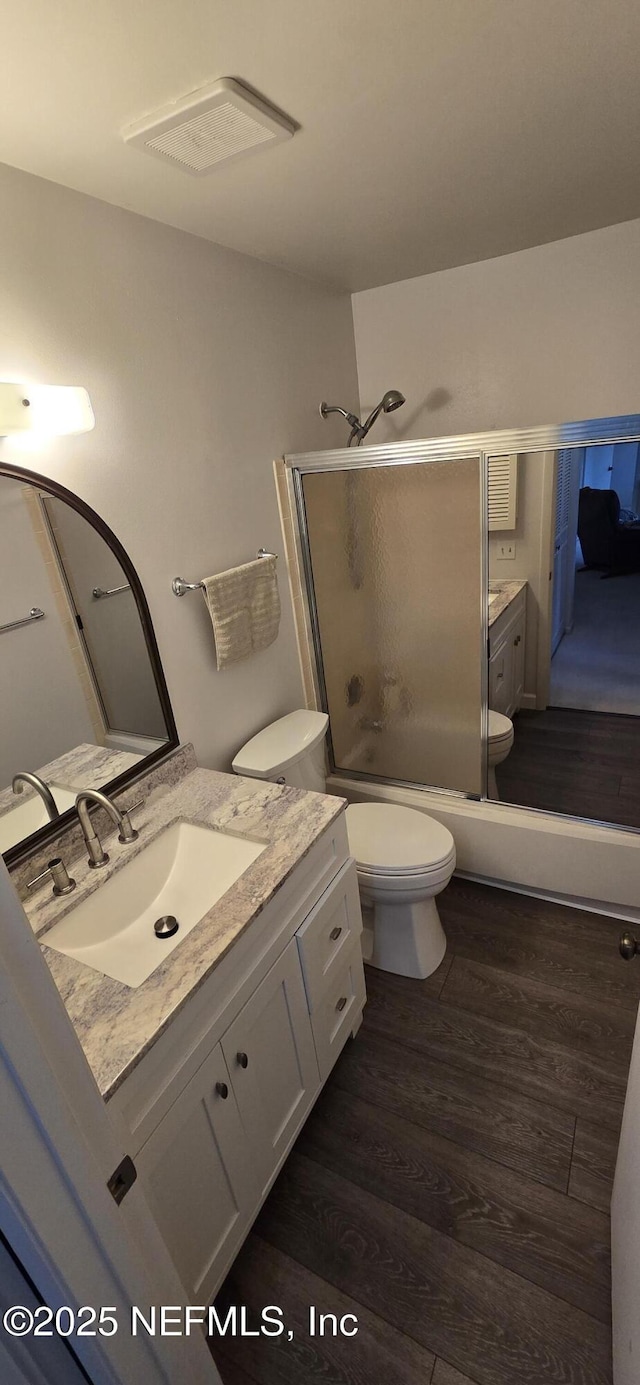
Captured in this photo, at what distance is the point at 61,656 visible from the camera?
4.54 feet

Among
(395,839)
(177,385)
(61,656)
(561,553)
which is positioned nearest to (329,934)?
(395,839)

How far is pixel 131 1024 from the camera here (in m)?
0.98

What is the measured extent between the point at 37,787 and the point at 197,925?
47 cm

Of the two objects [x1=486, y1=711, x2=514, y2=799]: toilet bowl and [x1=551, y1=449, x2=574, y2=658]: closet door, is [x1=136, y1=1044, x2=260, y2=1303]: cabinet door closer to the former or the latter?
[x1=486, y1=711, x2=514, y2=799]: toilet bowl

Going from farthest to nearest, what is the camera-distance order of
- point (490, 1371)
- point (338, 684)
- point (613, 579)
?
point (338, 684) → point (613, 579) → point (490, 1371)

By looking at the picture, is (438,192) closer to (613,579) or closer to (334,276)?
(334,276)

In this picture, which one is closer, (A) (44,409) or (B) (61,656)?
(A) (44,409)

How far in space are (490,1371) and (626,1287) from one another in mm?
411

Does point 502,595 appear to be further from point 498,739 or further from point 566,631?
point 498,739

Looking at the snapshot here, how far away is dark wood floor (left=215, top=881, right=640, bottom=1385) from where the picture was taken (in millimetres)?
1191

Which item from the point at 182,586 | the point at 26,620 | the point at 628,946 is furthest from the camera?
the point at 182,586

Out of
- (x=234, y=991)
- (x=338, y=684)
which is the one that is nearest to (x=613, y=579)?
(x=338, y=684)

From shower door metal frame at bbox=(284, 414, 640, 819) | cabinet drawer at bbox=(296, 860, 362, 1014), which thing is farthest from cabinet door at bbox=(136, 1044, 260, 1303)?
shower door metal frame at bbox=(284, 414, 640, 819)

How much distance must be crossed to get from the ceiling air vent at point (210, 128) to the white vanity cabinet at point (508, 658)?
139cm
